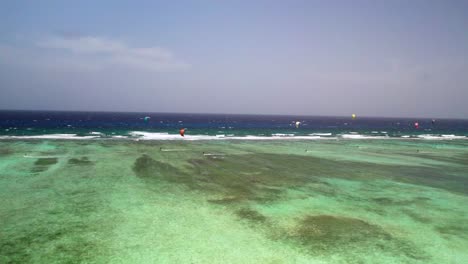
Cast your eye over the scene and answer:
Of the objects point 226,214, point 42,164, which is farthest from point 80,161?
point 226,214

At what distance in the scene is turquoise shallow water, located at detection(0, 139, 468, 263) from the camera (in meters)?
9.07

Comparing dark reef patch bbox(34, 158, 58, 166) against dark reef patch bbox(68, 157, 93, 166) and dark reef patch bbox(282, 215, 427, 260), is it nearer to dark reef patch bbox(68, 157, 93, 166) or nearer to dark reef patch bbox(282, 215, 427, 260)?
dark reef patch bbox(68, 157, 93, 166)

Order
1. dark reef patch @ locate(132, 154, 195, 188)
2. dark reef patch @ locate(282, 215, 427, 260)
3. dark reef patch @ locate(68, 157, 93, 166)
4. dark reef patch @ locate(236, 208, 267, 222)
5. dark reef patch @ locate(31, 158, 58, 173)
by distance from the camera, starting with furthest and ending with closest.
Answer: dark reef patch @ locate(68, 157, 93, 166) < dark reef patch @ locate(31, 158, 58, 173) < dark reef patch @ locate(132, 154, 195, 188) < dark reef patch @ locate(236, 208, 267, 222) < dark reef patch @ locate(282, 215, 427, 260)

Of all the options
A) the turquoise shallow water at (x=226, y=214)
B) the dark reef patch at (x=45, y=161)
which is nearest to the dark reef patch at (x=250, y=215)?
the turquoise shallow water at (x=226, y=214)

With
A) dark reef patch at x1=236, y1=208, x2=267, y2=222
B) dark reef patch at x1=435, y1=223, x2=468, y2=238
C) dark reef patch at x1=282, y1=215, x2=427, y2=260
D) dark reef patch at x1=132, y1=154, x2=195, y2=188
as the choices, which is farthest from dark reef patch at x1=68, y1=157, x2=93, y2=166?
dark reef patch at x1=435, y1=223, x2=468, y2=238

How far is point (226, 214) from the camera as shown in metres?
12.4

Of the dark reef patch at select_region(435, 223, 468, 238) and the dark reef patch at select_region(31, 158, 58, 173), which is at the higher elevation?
the dark reef patch at select_region(31, 158, 58, 173)

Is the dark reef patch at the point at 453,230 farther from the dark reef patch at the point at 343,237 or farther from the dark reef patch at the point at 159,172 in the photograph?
the dark reef patch at the point at 159,172

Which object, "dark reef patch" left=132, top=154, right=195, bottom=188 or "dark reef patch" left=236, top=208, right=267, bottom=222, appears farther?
"dark reef patch" left=132, top=154, right=195, bottom=188

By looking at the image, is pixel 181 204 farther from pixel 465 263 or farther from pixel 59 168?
pixel 59 168

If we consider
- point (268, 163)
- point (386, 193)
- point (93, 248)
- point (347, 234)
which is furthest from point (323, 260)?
point (268, 163)

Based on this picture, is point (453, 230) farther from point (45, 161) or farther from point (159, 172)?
point (45, 161)

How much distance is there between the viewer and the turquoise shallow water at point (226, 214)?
29.8 feet

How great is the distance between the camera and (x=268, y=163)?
2577cm
